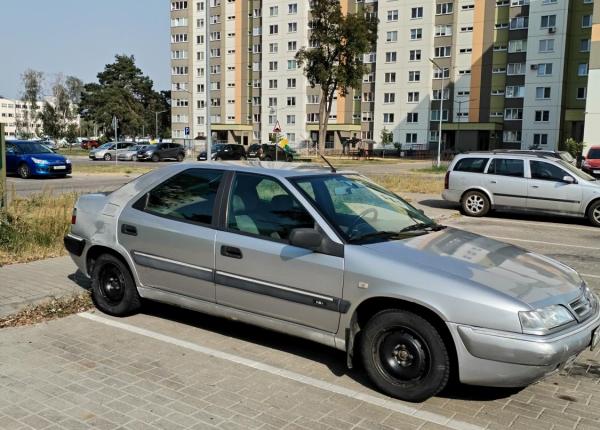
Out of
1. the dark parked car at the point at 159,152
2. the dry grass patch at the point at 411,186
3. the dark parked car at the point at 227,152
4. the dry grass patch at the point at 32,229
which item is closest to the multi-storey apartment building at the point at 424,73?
the dark parked car at the point at 227,152

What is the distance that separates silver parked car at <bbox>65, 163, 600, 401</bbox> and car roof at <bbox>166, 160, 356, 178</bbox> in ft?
0.09

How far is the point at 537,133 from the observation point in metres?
68.4

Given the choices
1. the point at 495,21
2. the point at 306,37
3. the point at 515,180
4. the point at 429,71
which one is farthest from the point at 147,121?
the point at 515,180

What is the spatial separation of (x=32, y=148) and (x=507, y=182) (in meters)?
20.5

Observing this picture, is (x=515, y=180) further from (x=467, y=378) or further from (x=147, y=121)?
(x=147, y=121)

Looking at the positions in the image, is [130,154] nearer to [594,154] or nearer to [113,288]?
[594,154]

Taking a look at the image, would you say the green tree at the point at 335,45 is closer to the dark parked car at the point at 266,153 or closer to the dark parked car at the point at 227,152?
the dark parked car at the point at 266,153

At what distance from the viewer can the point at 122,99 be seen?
105 metres

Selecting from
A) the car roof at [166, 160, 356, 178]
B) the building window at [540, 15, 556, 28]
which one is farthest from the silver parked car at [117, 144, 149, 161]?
the building window at [540, 15, 556, 28]

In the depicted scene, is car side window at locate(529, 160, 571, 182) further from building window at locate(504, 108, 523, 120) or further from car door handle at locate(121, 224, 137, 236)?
building window at locate(504, 108, 523, 120)

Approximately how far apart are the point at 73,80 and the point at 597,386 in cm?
11407

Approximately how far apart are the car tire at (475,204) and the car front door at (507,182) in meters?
0.24

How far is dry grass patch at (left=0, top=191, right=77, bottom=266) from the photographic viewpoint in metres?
8.49

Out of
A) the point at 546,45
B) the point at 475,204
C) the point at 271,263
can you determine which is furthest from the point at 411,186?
the point at 546,45
